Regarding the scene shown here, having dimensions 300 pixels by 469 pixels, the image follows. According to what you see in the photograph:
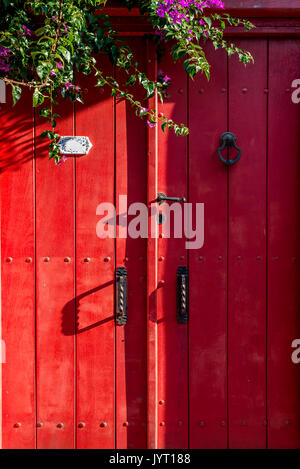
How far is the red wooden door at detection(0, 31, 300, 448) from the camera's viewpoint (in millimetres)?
1978

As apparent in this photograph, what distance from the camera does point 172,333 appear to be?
199cm

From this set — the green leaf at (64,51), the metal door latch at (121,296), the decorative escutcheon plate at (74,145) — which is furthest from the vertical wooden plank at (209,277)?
the green leaf at (64,51)

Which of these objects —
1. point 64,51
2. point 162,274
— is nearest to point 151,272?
point 162,274

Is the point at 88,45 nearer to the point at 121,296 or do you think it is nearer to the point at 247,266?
the point at 121,296

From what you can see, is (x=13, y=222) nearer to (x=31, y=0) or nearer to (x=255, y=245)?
(x=31, y=0)

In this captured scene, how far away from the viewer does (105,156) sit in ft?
6.51

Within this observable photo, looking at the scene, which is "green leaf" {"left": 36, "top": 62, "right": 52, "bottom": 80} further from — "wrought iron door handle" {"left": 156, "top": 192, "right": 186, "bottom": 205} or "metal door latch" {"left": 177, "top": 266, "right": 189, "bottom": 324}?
"metal door latch" {"left": 177, "top": 266, "right": 189, "bottom": 324}

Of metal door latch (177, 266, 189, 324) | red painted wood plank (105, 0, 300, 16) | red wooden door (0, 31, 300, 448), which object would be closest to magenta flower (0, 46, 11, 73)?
red wooden door (0, 31, 300, 448)

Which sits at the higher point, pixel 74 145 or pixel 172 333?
pixel 74 145

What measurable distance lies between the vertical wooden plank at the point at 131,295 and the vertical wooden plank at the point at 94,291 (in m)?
0.04

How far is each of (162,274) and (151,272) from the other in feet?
0.21

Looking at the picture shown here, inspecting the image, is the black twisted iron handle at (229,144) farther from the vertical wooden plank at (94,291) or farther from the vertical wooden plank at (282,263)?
A: the vertical wooden plank at (94,291)

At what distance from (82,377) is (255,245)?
3.60 feet
